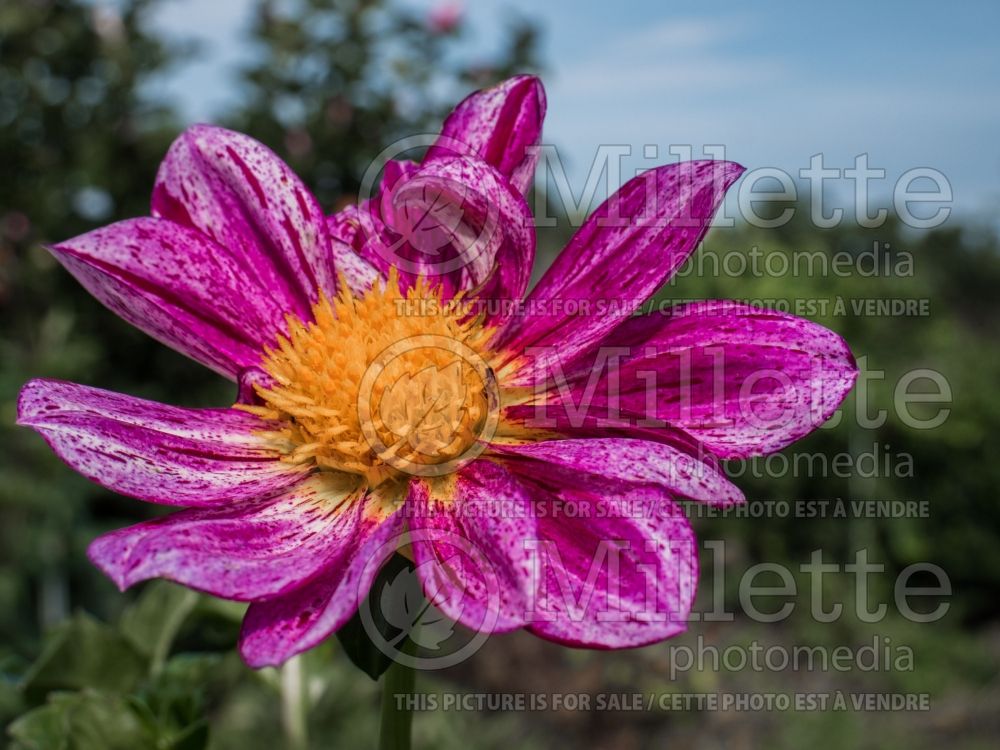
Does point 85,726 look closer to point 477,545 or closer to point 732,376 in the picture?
point 477,545

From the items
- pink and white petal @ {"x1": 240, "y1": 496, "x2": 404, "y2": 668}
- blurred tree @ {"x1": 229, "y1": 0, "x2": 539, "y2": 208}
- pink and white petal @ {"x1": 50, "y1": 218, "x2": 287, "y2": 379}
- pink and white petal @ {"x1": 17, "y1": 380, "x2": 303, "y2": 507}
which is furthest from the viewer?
blurred tree @ {"x1": 229, "y1": 0, "x2": 539, "y2": 208}

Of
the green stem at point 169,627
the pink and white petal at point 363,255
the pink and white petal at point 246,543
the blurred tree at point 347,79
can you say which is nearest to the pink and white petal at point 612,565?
the pink and white petal at point 246,543

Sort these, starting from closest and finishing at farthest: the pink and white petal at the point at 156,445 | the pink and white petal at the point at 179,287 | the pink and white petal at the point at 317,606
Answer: the pink and white petal at the point at 317,606
the pink and white petal at the point at 156,445
the pink and white petal at the point at 179,287

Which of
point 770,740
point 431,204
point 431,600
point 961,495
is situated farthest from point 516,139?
point 961,495

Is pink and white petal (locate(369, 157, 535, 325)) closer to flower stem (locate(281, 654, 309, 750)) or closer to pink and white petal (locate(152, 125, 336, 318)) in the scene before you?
pink and white petal (locate(152, 125, 336, 318))

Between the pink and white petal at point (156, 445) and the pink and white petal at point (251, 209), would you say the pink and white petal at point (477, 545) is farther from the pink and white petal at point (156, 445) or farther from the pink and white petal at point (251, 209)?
the pink and white petal at point (251, 209)

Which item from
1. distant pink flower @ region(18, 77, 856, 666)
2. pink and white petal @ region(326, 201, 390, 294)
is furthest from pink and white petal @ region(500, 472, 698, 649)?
pink and white petal @ region(326, 201, 390, 294)
